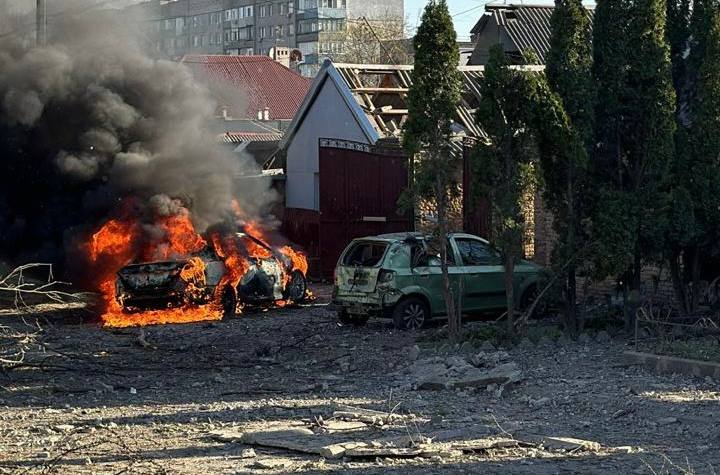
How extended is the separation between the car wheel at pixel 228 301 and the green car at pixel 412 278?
9.56 feet

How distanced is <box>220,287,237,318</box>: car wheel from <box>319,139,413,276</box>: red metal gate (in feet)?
21.5

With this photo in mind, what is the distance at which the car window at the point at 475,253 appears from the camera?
62.6 ft

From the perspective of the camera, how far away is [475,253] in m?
19.2

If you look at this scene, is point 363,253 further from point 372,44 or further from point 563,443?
point 372,44

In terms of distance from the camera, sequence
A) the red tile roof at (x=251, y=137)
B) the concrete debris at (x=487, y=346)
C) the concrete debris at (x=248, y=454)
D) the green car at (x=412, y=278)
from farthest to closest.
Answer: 1. the red tile roof at (x=251, y=137)
2. the green car at (x=412, y=278)
3. the concrete debris at (x=487, y=346)
4. the concrete debris at (x=248, y=454)

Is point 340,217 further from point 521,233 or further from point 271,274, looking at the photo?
point 521,233

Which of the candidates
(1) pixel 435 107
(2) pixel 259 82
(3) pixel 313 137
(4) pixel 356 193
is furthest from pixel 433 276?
(2) pixel 259 82

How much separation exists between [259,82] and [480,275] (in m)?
40.9

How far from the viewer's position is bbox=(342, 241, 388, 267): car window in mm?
18875

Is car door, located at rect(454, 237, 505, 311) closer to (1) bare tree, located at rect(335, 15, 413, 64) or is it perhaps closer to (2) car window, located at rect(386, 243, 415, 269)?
(2) car window, located at rect(386, 243, 415, 269)

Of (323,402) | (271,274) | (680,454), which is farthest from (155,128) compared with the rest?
(680,454)

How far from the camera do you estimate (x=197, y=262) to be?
21.0m

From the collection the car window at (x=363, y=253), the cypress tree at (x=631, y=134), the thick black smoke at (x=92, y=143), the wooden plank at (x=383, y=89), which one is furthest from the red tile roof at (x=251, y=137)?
the cypress tree at (x=631, y=134)

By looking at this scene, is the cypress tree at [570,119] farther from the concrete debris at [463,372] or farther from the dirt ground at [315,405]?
the concrete debris at [463,372]
